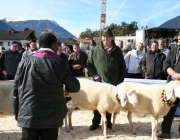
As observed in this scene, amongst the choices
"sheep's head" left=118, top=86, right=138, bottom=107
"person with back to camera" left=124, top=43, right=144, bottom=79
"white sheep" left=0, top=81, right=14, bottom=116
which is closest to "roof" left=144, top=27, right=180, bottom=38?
"person with back to camera" left=124, top=43, right=144, bottom=79

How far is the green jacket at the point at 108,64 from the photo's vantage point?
192 inches

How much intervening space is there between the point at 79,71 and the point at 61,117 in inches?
176

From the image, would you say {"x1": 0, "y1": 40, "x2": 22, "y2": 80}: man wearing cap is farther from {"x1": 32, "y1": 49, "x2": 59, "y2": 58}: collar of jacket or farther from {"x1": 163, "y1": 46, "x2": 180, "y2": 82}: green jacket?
{"x1": 32, "y1": 49, "x2": 59, "y2": 58}: collar of jacket

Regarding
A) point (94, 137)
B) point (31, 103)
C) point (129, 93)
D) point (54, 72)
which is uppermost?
point (54, 72)

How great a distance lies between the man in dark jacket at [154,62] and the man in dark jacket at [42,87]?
4.28 metres

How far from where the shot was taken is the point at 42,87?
245 centimetres

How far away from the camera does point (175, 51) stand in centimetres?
453

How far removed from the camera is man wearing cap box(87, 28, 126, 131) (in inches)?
191

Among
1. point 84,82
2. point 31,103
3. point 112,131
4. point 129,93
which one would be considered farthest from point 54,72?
point 112,131

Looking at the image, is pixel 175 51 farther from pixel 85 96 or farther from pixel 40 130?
pixel 40 130

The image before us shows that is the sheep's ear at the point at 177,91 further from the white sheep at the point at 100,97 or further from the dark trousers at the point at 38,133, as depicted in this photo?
the dark trousers at the point at 38,133

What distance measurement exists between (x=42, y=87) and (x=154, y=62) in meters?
4.53

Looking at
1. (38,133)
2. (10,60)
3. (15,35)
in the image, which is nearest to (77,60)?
(10,60)

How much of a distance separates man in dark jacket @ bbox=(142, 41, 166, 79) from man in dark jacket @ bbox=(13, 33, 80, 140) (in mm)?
4276
